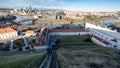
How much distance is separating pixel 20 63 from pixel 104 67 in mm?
11396

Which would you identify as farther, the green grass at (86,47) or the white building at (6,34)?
the white building at (6,34)

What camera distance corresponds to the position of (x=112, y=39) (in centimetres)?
3728

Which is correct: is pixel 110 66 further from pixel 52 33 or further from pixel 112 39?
pixel 52 33

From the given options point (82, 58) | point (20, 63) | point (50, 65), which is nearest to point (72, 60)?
point (82, 58)

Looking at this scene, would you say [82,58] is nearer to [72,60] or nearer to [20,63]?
[72,60]

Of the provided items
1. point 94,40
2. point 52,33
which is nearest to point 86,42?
point 94,40

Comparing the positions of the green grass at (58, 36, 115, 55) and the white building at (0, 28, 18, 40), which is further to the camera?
the white building at (0, 28, 18, 40)

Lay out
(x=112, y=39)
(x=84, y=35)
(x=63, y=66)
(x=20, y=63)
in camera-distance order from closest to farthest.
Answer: (x=63, y=66) < (x=20, y=63) < (x=112, y=39) < (x=84, y=35)

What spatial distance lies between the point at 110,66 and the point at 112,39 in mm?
16607

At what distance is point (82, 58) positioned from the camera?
2503 centimetres

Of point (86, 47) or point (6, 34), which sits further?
point (6, 34)

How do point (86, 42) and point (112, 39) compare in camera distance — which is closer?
point (112, 39)

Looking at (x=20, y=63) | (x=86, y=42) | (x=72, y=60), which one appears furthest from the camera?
(x=86, y=42)

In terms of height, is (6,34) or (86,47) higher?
(6,34)
